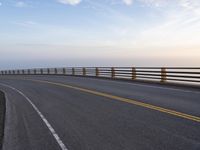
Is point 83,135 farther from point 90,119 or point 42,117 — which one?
point 42,117

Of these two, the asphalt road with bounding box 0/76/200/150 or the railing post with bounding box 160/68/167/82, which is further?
the railing post with bounding box 160/68/167/82

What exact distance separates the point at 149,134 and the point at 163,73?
15949 mm

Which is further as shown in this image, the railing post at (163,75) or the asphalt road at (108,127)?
the railing post at (163,75)

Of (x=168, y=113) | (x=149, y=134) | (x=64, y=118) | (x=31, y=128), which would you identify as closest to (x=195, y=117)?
(x=168, y=113)

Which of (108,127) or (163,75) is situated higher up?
(163,75)

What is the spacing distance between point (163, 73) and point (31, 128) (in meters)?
15.5

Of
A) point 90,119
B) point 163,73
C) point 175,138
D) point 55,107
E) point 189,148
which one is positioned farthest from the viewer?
point 163,73

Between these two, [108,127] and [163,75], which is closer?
[108,127]

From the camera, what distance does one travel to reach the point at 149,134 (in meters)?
7.43

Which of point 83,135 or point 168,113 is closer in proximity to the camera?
point 83,135

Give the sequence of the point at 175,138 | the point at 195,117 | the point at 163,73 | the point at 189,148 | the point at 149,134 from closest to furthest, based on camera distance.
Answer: the point at 189,148
the point at 175,138
the point at 149,134
the point at 195,117
the point at 163,73

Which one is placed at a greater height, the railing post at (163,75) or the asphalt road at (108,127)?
the railing post at (163,75)

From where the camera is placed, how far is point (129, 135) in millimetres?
7434

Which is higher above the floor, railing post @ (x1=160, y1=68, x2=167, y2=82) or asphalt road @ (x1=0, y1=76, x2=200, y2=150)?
railing post @ (x1=160, y1=68, x2=167, y2=82)
